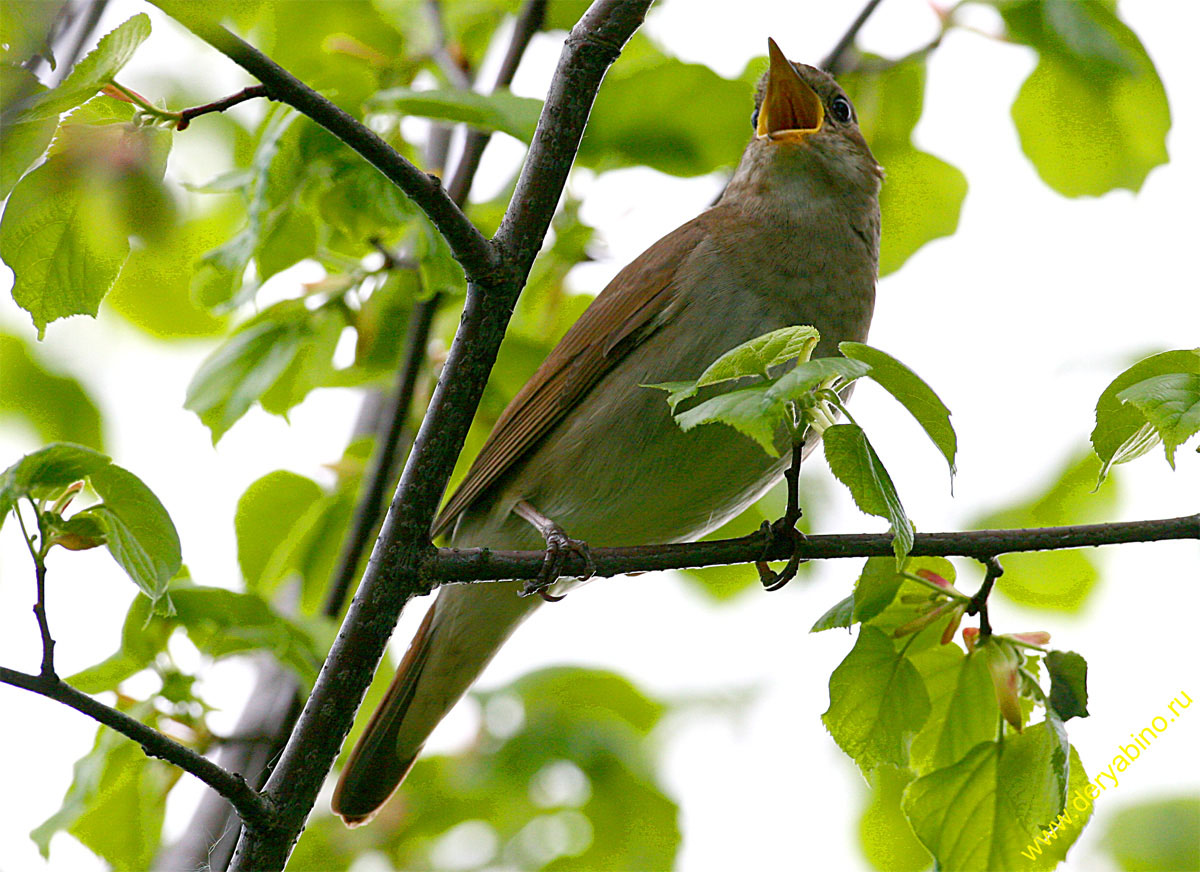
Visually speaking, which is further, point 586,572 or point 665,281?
point 665,281

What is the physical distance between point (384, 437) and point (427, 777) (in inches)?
55.9

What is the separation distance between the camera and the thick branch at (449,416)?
7.55ft

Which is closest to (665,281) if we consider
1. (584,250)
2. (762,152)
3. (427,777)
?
(584,250)

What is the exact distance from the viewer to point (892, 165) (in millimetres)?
4016

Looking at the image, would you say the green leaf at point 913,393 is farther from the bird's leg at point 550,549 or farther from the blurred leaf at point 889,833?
the blurred leaf at point 889,833

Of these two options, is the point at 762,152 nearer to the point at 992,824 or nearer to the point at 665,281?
the point at 665,281

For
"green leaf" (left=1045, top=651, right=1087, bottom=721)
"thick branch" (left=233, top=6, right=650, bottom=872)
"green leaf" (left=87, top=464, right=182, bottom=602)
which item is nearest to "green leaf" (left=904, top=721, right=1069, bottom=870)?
"green leaf" (left=1045, top=651, right=1087, bottom=721)

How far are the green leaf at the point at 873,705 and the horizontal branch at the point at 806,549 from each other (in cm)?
19

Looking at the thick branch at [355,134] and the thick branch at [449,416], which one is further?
the thick branch at [449,416]

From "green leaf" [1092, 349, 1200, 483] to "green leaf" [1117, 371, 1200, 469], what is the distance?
59 mm

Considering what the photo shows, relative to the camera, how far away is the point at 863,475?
73.6 inches

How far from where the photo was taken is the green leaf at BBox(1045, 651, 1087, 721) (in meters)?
2.29

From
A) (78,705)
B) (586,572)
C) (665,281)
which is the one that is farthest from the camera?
(665,281)

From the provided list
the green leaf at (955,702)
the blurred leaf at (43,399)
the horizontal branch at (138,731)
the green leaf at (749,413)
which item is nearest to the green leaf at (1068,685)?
the green leaf at (955,702)
